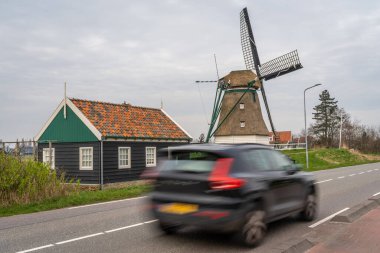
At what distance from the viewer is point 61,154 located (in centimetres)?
2353

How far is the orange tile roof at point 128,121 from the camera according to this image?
74.2 feet

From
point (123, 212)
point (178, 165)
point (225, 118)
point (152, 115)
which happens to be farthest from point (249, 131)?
point (178, 165)

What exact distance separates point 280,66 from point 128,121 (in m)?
21.3

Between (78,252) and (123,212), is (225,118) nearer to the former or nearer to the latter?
(123,212)

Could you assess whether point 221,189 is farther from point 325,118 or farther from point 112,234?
point 325,118

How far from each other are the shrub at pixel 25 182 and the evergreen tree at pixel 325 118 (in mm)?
76296

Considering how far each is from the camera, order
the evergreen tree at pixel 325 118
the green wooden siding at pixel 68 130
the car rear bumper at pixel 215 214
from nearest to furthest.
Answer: the car rear bumper at pixel 215 214, the green wooden siding at pixel 68 130, the evergreen tree at pixel 325 118

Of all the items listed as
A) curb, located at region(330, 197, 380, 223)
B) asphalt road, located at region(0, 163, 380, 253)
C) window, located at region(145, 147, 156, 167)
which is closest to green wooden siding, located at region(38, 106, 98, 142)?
window, located at region(145, 147, 156, 167)

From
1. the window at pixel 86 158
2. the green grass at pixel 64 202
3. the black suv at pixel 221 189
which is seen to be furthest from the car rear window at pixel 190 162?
the window at pixel 86 158

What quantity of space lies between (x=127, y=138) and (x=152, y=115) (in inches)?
185

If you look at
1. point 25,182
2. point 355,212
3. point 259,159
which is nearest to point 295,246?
point 259,159

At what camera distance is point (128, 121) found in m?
24.7

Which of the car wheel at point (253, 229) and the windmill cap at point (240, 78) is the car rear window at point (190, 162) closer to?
the car wheel at point (253, 229)

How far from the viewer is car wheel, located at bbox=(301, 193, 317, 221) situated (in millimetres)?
8688
